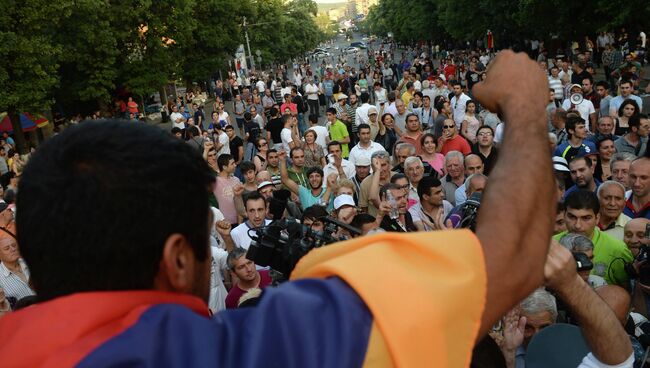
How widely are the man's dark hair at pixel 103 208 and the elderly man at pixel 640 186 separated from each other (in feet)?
18.9

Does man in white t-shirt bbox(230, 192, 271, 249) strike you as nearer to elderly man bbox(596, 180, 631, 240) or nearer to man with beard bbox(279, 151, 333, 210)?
man with beard bbox(279, 151, 333, 210)

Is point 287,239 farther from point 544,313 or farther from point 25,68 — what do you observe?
point 25,68

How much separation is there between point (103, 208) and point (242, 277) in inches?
175

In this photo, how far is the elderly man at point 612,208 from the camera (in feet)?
18.6

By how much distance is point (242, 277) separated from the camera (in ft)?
17.7

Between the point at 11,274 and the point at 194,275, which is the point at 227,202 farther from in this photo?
the point at 194,275

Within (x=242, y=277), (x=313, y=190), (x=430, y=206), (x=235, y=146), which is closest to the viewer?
(x=242, y=277)

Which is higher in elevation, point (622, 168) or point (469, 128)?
point (622, 168)

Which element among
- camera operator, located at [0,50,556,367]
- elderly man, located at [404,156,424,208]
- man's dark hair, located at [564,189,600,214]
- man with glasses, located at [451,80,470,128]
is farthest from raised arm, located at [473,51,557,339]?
man with glasses, located at [451,80,470,128]

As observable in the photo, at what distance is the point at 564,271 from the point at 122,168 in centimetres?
163

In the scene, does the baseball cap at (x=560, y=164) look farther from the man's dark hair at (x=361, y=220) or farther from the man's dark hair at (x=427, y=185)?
the man's dark hair at (x=361, y=220)

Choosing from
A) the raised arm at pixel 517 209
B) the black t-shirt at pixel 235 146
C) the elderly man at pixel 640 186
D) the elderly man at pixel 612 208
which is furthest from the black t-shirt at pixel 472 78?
the raised arm at pixel 517 209

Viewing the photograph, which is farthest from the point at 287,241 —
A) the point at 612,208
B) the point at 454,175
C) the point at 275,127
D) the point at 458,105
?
the point at 275,127

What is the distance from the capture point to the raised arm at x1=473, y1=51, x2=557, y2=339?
3.53 ft
